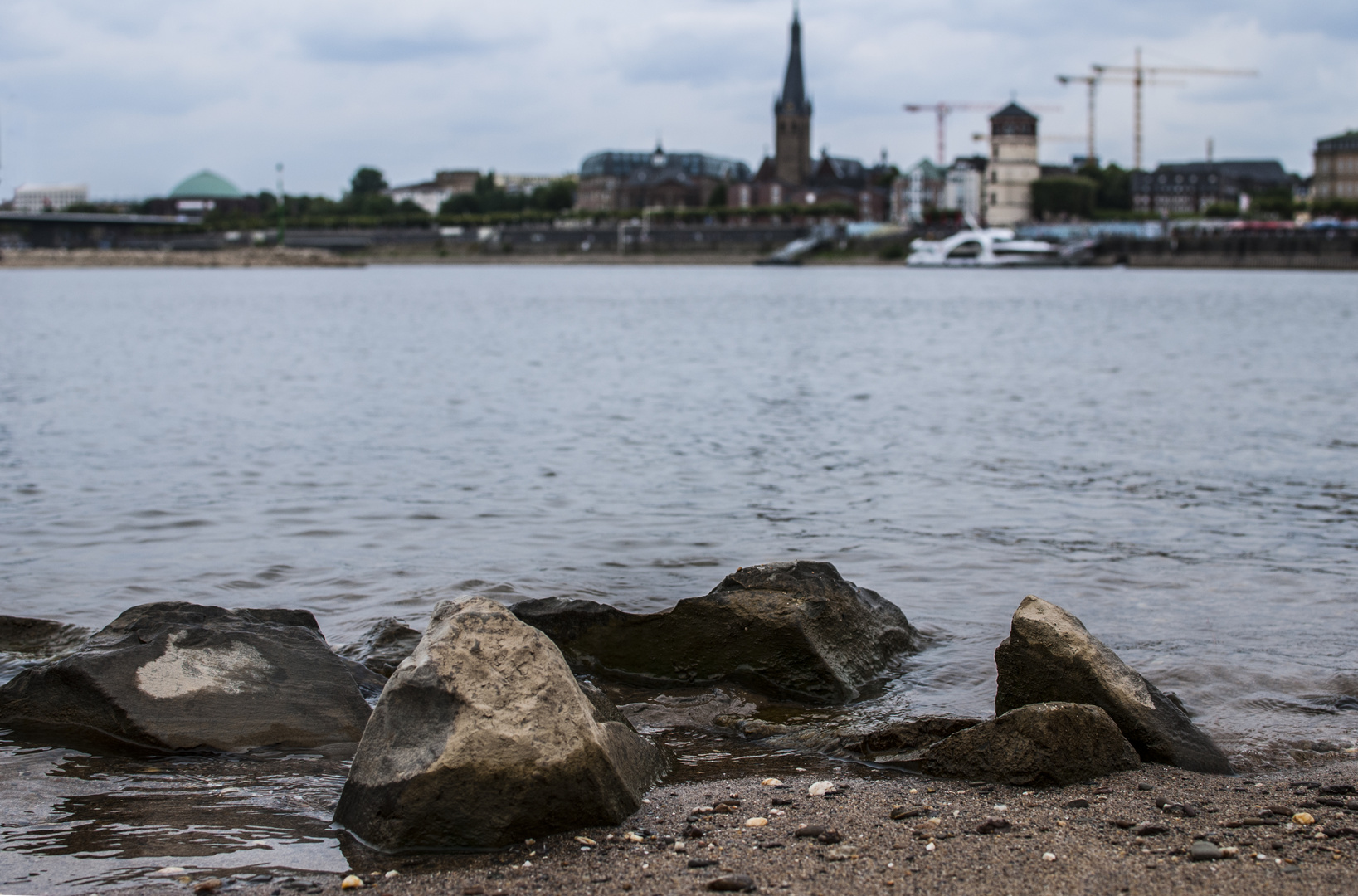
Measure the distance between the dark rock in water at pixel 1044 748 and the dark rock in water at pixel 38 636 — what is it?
5.13 metres

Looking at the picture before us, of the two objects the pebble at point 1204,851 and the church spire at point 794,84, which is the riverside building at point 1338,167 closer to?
the church spire at point 794,84

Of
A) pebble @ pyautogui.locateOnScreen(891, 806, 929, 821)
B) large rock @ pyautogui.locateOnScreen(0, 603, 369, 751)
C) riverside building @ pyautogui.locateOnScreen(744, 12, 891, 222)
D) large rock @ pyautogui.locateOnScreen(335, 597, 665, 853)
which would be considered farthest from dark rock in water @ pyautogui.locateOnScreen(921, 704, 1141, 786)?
riverside building @ pyautogui.locateOnScreen(744, 12, 891, 222)

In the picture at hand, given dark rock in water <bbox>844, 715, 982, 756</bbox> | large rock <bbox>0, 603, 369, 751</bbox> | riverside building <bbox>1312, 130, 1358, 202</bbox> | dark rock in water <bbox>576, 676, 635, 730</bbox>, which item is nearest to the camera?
dark rock in water <bbox>576, 676, 635, 730</bbox>

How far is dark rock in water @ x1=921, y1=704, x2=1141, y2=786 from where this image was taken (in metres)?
5.30

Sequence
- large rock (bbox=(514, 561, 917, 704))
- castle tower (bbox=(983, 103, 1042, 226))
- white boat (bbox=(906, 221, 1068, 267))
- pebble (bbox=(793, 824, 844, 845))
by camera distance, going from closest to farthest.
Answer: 1. pebble (bbox=(793, 824, 844, 845))
2. large rock (bbox=(514, 561, 917, 704))
3. white boat (bbox=(906, 221, 1068, 267))
4. castle tower (bbox=(983, 103, 1042, 226))

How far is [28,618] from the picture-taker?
8008 mm

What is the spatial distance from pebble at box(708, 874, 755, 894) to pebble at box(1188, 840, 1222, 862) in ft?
4.95

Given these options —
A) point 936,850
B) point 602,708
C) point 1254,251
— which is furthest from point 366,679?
point 1254,251

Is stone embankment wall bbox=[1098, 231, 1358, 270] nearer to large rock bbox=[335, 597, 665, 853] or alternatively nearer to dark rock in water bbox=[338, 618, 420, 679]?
dark rock in water bbox=[338, 618, 420, 679]

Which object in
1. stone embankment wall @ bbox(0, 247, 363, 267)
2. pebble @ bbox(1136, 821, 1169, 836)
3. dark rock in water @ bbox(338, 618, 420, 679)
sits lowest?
dark rock in water @ bbox(338, 618, 420, 679)

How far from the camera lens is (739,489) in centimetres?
1388

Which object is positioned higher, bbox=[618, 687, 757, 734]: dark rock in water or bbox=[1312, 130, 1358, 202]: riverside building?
bbox=[1312, 130, 1358, 202]: riverside building

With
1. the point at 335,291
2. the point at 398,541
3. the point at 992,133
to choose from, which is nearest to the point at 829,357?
the point at 398,541

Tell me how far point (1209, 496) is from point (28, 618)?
1074cm
